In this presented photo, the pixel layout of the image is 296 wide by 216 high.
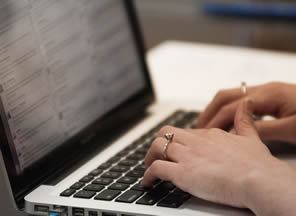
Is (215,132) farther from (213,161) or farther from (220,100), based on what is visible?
(220,100)

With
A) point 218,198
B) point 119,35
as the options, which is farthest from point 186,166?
point 119,35

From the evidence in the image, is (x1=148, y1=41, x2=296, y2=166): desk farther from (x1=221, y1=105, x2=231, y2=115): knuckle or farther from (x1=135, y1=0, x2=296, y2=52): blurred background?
(x1=135, y1=0, x2=296, y2=52): blurred background

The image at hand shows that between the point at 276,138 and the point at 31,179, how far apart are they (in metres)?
0.40

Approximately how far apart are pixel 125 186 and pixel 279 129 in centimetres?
28

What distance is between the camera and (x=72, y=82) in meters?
0.98

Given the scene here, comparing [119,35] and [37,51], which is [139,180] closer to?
[37,51]

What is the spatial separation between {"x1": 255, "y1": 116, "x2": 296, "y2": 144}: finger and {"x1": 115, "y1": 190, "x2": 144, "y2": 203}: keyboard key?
255 mm

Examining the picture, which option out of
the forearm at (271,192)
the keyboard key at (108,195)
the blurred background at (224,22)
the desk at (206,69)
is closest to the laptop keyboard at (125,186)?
the keyboard key at (108,195)

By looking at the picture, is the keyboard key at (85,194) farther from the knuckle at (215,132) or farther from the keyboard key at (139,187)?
the knuckle at (215,132)

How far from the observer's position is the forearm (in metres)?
0.68

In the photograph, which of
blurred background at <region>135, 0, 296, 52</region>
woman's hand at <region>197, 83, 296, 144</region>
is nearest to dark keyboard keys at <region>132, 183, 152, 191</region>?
woman's hand at <region>197, 83, 296, 144</region>

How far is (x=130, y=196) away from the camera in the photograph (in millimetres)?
786

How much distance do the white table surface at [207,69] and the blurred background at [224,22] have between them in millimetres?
874

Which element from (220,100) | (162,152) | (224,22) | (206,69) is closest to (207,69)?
(206,69)
